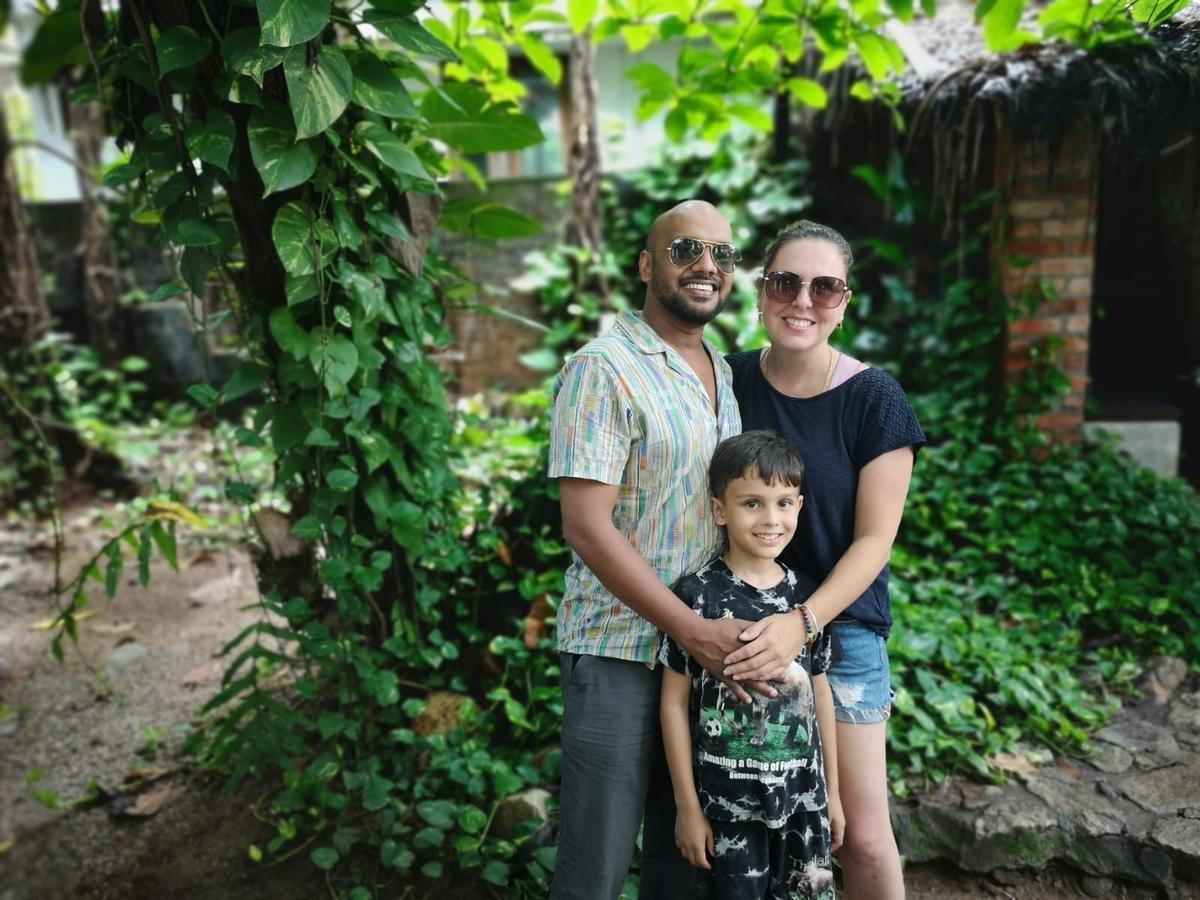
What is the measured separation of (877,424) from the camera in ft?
5.62

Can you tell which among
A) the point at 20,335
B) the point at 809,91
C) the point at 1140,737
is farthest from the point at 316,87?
the point at 20,335

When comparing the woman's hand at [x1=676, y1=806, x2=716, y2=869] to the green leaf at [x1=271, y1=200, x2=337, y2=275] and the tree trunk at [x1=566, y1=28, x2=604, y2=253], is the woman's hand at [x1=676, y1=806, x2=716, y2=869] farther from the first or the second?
the tree trunk at [x1=566, y1=28, x2=604, y2=253]

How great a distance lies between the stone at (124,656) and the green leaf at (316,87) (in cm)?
276

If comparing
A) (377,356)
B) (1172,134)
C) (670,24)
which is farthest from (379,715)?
(1172,134)

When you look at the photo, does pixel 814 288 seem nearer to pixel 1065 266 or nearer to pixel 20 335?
pixel 1065 266

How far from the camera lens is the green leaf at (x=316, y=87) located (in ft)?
5.78

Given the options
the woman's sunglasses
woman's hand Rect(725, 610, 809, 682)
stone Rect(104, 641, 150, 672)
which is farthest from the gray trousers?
stone Rect(104, 641, 150, 672)

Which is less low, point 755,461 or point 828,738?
point 755,461

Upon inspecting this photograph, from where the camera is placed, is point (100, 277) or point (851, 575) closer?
point (851, 575)

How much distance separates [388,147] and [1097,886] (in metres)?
2.73

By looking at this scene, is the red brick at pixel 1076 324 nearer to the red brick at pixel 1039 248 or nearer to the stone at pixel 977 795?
the red brick at pixel 1039 248

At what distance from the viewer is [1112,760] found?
2604 millimetres

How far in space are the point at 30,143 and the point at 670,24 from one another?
12.2 feet

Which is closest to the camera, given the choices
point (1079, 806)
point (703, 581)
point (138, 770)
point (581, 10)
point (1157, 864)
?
point (703, 581)
